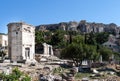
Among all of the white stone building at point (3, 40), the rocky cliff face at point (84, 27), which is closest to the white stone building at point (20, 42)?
the white stone building at point (3, 40)

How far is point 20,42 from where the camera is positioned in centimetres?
4853

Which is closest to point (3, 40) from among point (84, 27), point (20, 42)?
point (20, 42)

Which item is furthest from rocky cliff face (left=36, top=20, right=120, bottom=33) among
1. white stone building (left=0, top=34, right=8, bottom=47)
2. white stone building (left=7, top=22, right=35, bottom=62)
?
white stone building (left=7, top=22, right=35, bottom=62)

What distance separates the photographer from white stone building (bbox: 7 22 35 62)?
48219 mm

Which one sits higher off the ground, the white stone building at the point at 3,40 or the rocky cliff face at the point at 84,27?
the rocky cliff face at the point at 84,27

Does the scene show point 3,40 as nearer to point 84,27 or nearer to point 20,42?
point 20,42

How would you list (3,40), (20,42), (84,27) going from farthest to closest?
(84,27) → (3,40) → (20,42)

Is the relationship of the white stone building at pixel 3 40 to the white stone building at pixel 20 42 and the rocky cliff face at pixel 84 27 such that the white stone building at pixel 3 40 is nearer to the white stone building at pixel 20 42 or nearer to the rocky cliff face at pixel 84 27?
the white stone building at pixel 20 42

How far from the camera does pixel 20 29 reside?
4900 cm

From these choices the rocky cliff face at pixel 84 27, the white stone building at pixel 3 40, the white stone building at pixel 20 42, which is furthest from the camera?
the rocky cliff face at pixel 84 27

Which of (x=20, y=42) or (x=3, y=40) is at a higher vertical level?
(x=3, y=40)

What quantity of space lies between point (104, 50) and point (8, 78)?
42.9 meters

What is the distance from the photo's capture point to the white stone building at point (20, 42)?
4822 cm

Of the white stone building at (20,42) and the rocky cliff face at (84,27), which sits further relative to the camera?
the rocky cliff face at (84,27)
